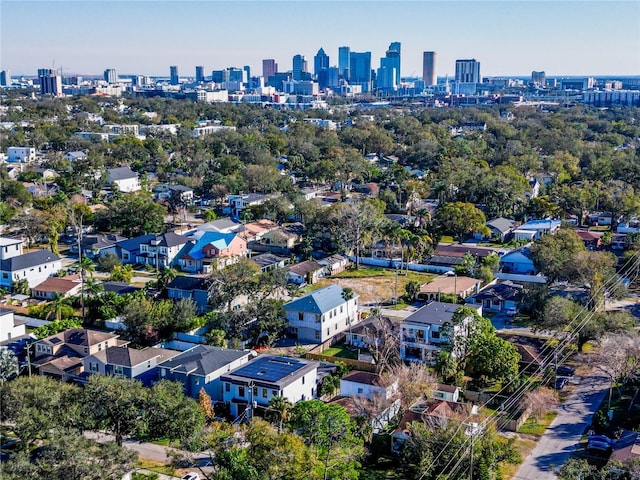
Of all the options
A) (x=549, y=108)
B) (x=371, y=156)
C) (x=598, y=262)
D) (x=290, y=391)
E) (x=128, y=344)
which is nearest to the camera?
(x=290, y=391)

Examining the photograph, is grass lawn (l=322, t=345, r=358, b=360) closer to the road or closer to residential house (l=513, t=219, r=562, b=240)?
the road

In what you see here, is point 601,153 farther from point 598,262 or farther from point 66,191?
point 66,191

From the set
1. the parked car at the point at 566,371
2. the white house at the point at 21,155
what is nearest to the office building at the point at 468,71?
the white house at the point at 21,155

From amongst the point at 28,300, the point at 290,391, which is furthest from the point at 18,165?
the point at 290,391

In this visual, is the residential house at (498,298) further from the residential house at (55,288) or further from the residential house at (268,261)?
the residential house at (55,288)

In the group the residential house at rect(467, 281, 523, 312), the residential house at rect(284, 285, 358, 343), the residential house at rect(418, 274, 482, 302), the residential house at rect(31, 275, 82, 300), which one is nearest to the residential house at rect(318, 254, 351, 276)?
the residential house at rect(418, 274, 482, 302)
